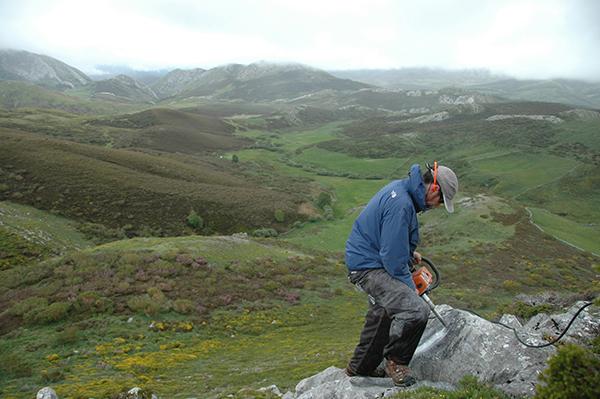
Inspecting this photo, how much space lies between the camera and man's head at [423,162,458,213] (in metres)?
7.32

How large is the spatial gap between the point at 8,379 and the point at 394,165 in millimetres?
147684

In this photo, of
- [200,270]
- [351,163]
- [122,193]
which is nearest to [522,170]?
[351,163]

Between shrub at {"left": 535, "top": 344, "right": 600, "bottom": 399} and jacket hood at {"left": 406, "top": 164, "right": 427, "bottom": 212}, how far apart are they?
336cm

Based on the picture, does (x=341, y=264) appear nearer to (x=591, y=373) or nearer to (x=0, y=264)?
(x=0, y=264)

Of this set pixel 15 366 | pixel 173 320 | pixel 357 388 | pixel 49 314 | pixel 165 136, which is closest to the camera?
pixel 357 388

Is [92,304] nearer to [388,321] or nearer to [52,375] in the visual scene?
[52,375]

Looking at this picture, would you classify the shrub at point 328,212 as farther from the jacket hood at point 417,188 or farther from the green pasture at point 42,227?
the jacket hood at point 417,188

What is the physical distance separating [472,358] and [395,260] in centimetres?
277

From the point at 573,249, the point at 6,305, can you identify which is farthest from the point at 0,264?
the point at 573,249

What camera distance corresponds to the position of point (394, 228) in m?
7.23

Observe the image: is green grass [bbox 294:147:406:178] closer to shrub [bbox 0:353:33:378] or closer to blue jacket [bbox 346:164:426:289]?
shrub [bbox 0:353:33:378]

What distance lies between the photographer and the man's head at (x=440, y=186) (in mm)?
7316

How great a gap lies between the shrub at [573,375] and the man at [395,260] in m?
2.78

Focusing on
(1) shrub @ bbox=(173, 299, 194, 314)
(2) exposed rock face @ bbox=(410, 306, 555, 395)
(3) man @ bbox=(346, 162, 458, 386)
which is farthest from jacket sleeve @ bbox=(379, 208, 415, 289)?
(1) shrub @ bbox=(173, 299, 194, 314)
